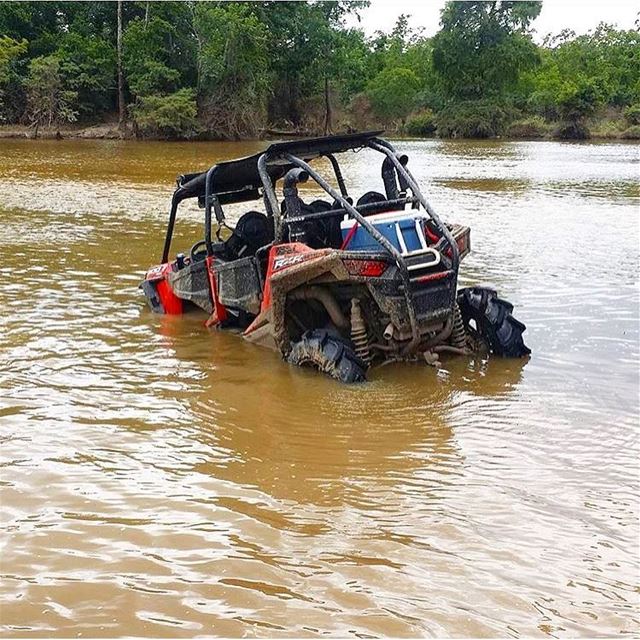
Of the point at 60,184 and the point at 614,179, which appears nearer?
the point at 60,184

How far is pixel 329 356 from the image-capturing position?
6.48m

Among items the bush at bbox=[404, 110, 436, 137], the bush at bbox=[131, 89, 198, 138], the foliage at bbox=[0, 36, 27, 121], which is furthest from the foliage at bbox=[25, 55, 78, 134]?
the bush at bbox=[404, 110, 436, 137]

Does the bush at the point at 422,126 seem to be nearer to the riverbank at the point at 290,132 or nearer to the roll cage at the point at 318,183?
the riverbank at the point at 290,132

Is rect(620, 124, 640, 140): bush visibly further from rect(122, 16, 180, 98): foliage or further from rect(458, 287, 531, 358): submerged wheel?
rect(458, 287, 531, 358): submerged wheel

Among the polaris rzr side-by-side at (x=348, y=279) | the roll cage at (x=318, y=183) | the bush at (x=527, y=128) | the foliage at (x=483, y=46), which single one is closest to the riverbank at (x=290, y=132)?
the bush at (x=527, y=128)

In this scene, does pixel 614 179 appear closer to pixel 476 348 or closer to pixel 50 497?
pixel 476 348

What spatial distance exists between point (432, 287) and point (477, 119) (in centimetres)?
6197

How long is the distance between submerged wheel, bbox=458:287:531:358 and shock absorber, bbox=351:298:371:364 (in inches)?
45.4

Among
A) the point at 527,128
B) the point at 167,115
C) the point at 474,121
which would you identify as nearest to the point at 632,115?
the point at 527,128

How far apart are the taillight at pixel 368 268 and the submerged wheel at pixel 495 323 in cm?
131

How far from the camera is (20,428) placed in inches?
214

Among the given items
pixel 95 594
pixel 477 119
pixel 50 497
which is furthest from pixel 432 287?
pixel 477 119

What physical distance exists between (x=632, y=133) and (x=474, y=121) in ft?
40.2

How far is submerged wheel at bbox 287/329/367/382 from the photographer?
21.2ft
